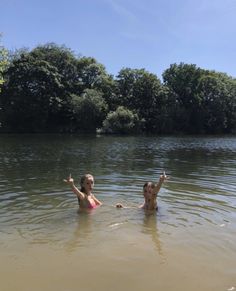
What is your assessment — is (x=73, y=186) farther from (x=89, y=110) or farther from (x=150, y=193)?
(x=89, y=110)

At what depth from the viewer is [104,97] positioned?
9244 cm

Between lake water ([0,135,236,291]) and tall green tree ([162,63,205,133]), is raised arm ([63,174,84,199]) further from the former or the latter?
tall green tree ([162,63,205,133])

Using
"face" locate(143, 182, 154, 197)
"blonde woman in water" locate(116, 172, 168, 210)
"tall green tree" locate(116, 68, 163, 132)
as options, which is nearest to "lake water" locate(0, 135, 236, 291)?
"blonde woman in water" locate(116, 172, 168, 210)

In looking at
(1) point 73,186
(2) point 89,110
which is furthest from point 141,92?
(1) point 73,186

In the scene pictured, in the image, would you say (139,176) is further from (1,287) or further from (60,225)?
(1,287)

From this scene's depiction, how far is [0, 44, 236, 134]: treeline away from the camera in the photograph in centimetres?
8525

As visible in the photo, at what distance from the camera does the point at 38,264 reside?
8.01 metres

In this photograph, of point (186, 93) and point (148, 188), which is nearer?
point (148, 188)

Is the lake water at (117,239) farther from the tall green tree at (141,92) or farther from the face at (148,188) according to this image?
the tall green tree at (141,92)

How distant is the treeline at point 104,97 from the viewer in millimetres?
85250

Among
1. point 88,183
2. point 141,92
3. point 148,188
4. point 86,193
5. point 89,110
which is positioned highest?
point 141,92

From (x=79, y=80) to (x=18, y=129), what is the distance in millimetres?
17942

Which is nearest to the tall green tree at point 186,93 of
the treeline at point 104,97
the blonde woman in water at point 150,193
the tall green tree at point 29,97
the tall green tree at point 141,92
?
the treeline at point 104,97

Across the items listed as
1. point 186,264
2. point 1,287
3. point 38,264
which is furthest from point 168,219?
point 1,287
